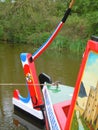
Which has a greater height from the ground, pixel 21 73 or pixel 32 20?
pixel 32 20

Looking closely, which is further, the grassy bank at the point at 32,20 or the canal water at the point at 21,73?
the grassy bank at the point at 32,20

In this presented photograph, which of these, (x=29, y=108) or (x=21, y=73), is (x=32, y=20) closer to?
(x=21, y=73)

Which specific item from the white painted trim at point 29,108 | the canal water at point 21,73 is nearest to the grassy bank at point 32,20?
the canal water at point 21,73

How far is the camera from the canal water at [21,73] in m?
5.68

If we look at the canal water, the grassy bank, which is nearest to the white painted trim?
the canal water

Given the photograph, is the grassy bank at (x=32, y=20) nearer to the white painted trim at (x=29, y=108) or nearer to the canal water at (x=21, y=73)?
the canal water at (x=21, y=73)

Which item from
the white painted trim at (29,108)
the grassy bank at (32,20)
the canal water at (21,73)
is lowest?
the canal water at (21,73)

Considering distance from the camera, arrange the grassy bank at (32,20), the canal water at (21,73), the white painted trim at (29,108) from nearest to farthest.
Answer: the white painted trim at (29,108), the canal water at (21,73), the grassy bank at (32,20)

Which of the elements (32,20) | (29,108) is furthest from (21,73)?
(32,20)

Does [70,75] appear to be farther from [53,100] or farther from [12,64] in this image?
[53,100]

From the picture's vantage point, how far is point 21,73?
970 cm

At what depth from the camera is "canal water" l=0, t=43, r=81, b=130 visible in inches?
223

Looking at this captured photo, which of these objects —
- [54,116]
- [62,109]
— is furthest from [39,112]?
[54,116]

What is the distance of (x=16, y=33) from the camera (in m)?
19.7
